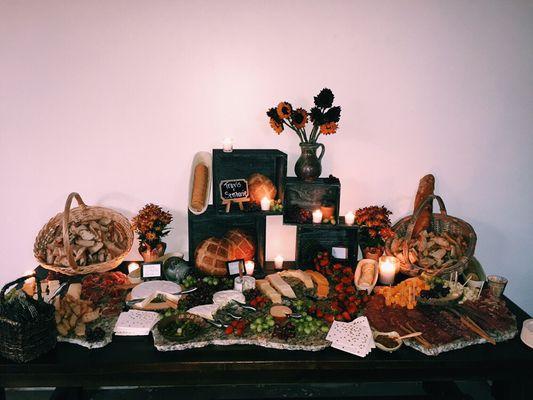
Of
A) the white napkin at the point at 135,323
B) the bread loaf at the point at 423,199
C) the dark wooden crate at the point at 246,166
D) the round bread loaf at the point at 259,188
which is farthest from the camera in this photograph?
the bread loaf at the point at 423,199

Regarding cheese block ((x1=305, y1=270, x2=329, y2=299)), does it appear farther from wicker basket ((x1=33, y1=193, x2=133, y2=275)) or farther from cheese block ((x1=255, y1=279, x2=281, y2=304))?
wicker basket ((x1=33, y1=193, x2=133, y2=275))

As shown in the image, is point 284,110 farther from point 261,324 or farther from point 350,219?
point 261,324

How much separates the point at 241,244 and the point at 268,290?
541 mm

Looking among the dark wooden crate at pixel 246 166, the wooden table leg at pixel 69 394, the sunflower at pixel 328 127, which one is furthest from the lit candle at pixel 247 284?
the wooden table leg at pixel 69 394

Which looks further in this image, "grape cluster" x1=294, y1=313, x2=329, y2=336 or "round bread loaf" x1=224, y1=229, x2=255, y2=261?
"round bread loaf" x1=224, y1=229, x2=255, y2=261

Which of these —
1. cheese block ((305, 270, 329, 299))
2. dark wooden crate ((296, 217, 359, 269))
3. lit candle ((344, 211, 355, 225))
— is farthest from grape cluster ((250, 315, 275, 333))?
lit candle ((344, 211, 355, 225))

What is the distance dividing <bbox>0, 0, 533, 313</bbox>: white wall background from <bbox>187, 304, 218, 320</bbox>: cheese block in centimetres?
118

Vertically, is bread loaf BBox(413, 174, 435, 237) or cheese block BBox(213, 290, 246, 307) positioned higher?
bread loaf BBox(413, 174, 435, 237)

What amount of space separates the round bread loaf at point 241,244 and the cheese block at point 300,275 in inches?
13.1

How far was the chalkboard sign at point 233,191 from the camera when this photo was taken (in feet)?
11.0

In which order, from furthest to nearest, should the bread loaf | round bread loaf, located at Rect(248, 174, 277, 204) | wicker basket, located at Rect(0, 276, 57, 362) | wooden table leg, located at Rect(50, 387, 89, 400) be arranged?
the bread loaf → round bread loaf, located at Rect(248, 174, 277, 204) → wooden table leg, located at Rect(50, 387, 89, 400) → wicker basket, located at Rect(0, 276, 57, 362)

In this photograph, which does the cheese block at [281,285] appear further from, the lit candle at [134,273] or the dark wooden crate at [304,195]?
the lit candle at [134,273]

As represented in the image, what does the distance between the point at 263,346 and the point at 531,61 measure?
11.8 ft

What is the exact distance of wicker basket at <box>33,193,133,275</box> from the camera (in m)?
3.04
